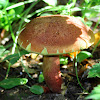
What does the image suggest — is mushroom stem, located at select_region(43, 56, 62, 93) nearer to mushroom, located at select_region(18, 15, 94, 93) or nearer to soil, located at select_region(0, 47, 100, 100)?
soil, located at select_region(0, 47, 100, 100)

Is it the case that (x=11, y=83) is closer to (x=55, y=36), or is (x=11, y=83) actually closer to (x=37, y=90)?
(x=37, y=90)

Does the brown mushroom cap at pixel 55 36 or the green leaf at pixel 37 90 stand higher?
the brown mushroom cap at pixel 55 36

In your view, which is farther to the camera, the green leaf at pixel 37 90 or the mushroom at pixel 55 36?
the green leaf at pixel 37 90

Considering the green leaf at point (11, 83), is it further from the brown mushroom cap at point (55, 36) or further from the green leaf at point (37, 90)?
the brown mushroom cap at point (55, 36)

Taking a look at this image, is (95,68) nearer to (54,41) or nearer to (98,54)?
(54,41)

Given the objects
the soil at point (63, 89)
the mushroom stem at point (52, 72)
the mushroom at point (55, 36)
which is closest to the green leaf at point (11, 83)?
the soil at point (63, 89)

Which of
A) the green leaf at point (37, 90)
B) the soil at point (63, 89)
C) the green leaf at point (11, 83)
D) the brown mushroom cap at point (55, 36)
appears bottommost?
the soil at point (63, 89)

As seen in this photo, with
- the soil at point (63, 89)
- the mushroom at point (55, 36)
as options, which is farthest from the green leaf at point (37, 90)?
the mushroom at point (55, 36)
